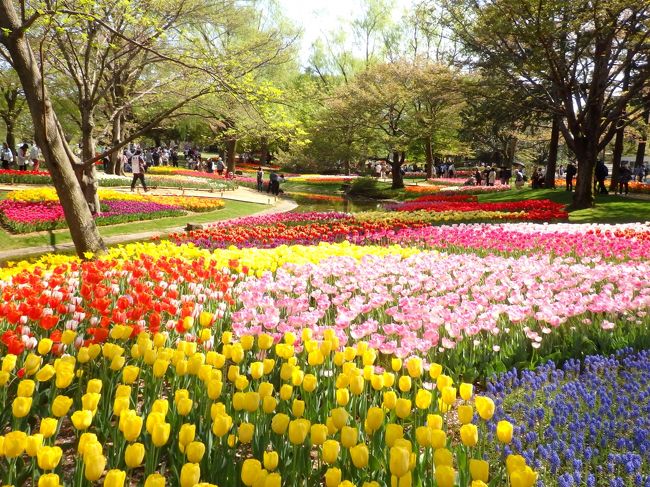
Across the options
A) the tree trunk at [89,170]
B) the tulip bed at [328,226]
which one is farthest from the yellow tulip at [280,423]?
the tree trunk at [89,170]

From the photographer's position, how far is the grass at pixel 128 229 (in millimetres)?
12258

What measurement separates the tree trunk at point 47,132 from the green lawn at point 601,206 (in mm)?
13849

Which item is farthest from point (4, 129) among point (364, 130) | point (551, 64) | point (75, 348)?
point (75, 348)

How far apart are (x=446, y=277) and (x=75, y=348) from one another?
3.46 meters

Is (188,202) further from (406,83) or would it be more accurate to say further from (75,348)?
(406,83)

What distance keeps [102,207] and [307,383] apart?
15704mm

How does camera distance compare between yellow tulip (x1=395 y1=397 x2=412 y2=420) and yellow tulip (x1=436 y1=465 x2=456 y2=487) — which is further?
yellow tulip (x1=395 y1=397 x2=412 y2=420)

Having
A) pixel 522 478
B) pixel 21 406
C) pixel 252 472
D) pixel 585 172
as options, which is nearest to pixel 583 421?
pixel 522 478

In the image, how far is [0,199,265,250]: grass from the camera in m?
12.3

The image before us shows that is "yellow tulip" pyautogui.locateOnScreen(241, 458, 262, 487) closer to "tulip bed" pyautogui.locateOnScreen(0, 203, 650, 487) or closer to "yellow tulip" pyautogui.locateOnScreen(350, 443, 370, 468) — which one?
"tulip bed" pyautogui.locateOnScreen(0, 203, 650, 487)

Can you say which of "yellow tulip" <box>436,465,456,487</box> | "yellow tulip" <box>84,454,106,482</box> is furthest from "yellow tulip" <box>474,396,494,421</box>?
"yellow tulip" <box>84,454,106,482</box>

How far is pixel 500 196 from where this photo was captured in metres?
25.1

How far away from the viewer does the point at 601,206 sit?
1877 cm

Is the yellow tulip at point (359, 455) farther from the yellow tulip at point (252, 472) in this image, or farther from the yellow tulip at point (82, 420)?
the yellow tulip at point (82, 420)
